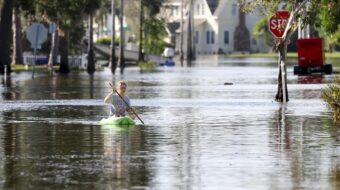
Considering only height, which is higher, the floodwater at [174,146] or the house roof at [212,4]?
the house roof at [212,4]

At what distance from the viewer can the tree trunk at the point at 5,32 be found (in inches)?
2403

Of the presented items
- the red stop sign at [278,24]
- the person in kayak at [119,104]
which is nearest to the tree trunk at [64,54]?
the red stop sign at [278,24]

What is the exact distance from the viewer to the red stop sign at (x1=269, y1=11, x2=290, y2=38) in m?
32.0

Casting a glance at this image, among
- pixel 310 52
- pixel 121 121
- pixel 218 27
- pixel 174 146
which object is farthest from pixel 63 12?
pixel 218 27

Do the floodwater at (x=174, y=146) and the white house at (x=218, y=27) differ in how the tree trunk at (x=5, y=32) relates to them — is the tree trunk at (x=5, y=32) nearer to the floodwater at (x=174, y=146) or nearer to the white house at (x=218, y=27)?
the floodwater at (x=174, y=146)

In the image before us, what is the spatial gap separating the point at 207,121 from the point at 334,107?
269 centimetres

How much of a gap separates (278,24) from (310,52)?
27.9 meters

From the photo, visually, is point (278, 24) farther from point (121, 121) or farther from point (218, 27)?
point (218, 27)

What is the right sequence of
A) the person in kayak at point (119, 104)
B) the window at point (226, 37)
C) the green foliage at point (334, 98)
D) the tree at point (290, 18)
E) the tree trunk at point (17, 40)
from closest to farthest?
the person in kayak at point (119, 104), the green foliage at point (334, 98), the tree at point (290, 18), the tree trunk at point (17, 40), the window at point (226, 37)

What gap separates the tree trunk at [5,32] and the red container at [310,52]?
605 inches

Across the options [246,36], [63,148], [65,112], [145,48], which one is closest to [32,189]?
[63,148]

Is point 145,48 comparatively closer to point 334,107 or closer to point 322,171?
point 334,107

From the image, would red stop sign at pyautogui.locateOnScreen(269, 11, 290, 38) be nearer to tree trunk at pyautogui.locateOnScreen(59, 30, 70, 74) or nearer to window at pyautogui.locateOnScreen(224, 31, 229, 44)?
tree trunk at pyautogui.locateOnScreen(59, 30, 70, 74)

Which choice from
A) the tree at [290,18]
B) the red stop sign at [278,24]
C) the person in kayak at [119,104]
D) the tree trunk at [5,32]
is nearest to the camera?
the person in kayak at [119,104]
